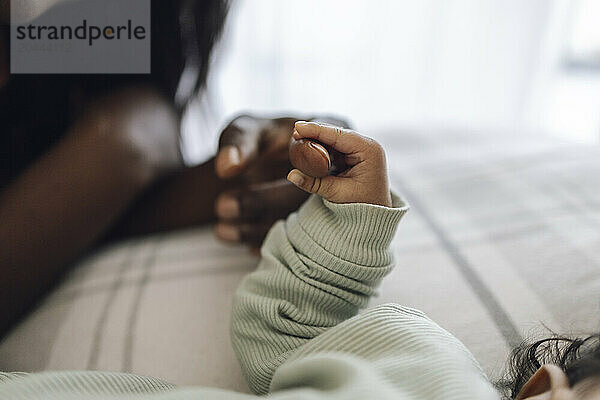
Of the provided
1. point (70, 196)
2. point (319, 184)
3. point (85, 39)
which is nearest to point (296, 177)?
point (319, 184)

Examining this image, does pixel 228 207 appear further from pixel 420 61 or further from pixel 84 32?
pixel 420 61

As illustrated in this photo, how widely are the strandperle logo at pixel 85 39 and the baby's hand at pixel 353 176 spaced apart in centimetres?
38

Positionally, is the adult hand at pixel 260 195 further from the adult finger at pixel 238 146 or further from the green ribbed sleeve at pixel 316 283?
the green ribbed sleeve at pixel 316 283

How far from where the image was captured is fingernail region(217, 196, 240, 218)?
0.53 meters

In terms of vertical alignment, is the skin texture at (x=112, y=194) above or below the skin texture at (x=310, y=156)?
below

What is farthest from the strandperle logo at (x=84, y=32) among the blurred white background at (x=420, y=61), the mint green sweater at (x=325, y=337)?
the blurred white background at (x=420, y=61)

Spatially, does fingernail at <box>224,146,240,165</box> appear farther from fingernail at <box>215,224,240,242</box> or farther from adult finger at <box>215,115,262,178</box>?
fingernail at <box>215,224,240,242</box>

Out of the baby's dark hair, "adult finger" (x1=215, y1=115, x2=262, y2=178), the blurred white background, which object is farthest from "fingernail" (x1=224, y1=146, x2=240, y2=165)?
the blurred white background

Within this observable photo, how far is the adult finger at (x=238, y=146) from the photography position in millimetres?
449

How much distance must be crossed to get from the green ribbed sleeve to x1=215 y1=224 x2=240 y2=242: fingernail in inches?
4.7

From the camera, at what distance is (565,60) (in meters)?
1.62

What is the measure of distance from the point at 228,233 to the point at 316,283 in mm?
162

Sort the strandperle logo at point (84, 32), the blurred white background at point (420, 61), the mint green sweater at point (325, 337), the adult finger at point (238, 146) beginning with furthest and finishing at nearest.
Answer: the blurred white background at point (420, 61), the strandperle logo at point (84, 32), the adult finger at point (238, 146), the mint green sweater at point (325, 337)

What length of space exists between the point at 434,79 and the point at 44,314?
4.43ft
